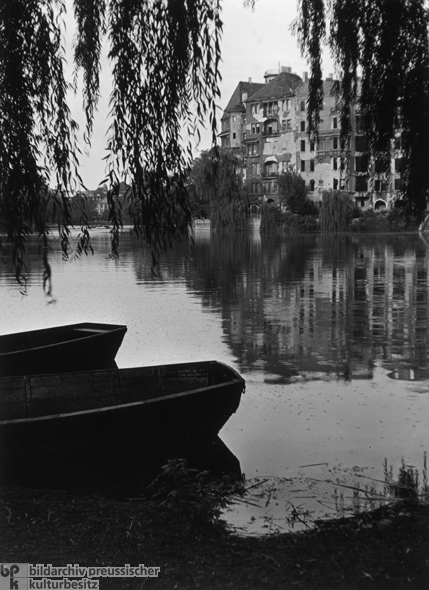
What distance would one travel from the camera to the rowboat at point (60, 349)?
12.6m

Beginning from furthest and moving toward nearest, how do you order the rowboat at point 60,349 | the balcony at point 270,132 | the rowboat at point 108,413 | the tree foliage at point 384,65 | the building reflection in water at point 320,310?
the balcony at point 270,132, the building reflection in water at point 320,310, the rowboat at point 60,349, the rowboat at point 108,413, the tree foliage at point 384,65

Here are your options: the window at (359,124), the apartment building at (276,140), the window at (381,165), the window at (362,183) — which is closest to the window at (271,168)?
the apartment building at (276,140)

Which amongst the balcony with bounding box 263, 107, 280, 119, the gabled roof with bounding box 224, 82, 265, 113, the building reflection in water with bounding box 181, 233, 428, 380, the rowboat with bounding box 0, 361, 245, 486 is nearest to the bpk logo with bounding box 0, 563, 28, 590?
the rowboat with bounding box 0, 361, 245, 486

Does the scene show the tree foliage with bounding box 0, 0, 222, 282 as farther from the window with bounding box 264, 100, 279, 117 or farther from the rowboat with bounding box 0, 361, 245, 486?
the window with bounding box 264, 100, 279, 117

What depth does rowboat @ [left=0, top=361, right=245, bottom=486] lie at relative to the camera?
27.5ft

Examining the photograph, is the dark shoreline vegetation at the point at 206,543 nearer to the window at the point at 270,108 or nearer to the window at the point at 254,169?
the window at the point at 270,108

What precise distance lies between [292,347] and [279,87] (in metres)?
67.4

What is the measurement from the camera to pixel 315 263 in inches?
1558

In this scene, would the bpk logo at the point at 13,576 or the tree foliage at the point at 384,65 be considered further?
the tree foliage at the point at 384,65

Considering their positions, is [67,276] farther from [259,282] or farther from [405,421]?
[405,421]

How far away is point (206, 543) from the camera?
20.6ft

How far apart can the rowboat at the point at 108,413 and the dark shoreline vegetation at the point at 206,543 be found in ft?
2.78

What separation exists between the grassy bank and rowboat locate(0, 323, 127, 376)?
216 inches

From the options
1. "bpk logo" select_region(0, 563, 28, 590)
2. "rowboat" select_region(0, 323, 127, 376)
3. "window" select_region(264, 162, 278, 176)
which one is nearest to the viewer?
"bpk logo" select_region(0, 563, 28, 590)
